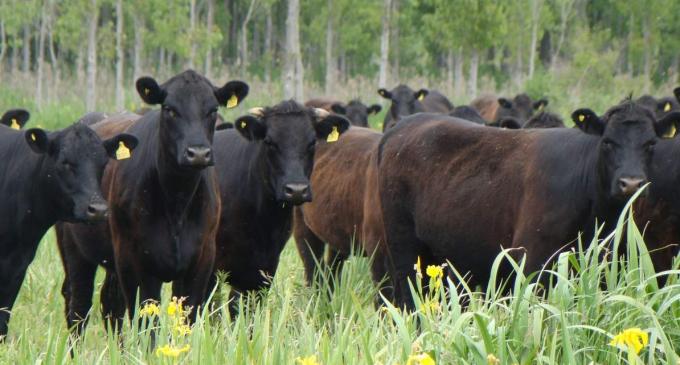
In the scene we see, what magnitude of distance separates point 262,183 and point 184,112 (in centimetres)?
112

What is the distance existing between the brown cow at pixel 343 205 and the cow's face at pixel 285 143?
0.99 m

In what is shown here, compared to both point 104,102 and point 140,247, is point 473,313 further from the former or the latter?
point 104,102

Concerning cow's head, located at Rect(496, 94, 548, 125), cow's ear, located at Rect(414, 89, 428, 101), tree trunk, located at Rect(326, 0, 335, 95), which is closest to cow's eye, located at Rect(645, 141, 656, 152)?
cow's head, located at Rect(496, 94, 548, 125)

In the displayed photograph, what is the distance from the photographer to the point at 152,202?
724cm

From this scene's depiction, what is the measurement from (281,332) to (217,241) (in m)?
3.17

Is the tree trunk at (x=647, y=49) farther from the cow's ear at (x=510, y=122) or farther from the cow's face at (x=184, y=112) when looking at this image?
the cow's face at (x=184, y=112)

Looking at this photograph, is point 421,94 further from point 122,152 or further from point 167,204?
point 122,152

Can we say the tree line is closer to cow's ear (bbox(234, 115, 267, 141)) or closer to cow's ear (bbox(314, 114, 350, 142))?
cow's ear (bbox(314, 114, 350, 142))

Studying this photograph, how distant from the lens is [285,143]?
7809mm

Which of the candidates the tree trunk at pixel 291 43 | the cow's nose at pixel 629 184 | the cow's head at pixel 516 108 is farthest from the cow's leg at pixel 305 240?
the tree trunk at pixel 291 43

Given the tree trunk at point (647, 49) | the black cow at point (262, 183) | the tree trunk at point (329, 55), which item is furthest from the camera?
the tree trunk at point (329, 55)

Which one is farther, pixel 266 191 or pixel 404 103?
pixel 404 103

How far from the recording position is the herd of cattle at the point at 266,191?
6.89 m

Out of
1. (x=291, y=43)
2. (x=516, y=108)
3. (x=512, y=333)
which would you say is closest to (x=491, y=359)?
(x=512, y=333)
